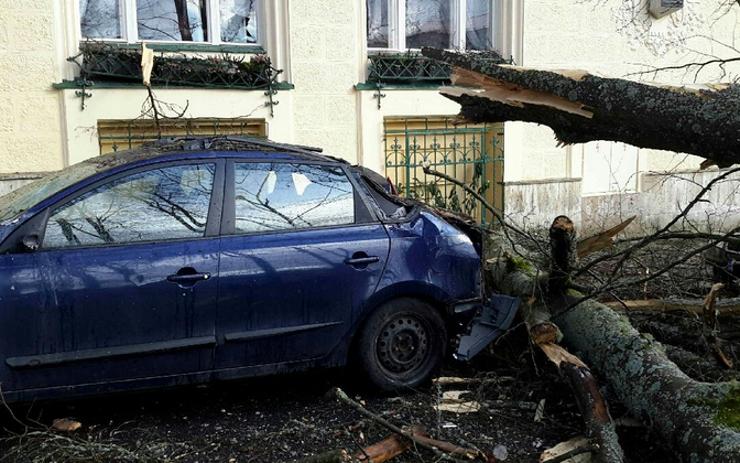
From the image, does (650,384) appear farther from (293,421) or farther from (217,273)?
(217,273)

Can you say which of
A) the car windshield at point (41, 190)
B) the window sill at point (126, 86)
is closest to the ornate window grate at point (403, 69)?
the window sill at point (126, 86)

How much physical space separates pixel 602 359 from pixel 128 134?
19.6 feet

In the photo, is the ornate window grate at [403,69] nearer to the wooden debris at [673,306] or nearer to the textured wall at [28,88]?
the textured wall at [28,88]

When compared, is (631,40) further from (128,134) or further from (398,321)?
(398,321)

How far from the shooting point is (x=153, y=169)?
14.3 feet

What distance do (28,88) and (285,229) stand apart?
15.3ft

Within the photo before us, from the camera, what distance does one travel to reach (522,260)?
5691 millimetres

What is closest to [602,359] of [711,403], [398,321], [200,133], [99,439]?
[711,403]

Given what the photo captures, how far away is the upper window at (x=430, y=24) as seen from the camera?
9.66 m

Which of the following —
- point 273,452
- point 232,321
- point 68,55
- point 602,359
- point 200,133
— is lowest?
point 273,452

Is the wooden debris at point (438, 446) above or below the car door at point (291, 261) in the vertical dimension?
below

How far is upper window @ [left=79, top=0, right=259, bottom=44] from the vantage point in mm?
8234

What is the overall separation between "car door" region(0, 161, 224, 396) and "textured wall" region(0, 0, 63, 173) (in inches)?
164

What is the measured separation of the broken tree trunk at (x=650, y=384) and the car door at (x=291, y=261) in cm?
134
